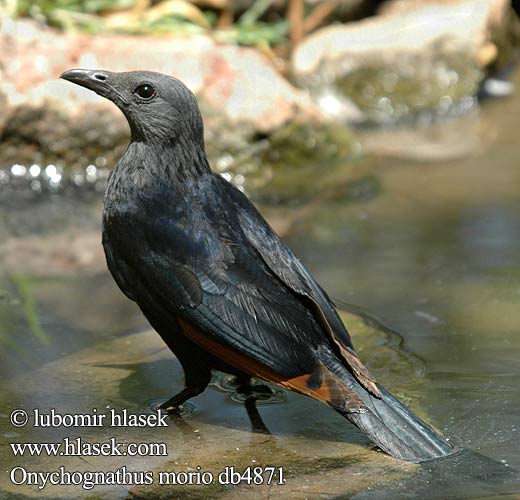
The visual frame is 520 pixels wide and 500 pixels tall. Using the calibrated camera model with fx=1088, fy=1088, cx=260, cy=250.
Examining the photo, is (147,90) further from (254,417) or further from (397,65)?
(397,65)

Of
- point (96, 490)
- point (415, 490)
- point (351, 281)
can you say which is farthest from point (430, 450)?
point (351, 281)

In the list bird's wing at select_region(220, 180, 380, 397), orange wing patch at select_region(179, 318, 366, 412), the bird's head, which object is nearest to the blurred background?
orange wing patch at select_region(179, 318, 366, 412)

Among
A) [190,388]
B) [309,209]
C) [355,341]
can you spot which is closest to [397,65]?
[309,209]

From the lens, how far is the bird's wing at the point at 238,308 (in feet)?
12.4

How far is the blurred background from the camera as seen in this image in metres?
3.89

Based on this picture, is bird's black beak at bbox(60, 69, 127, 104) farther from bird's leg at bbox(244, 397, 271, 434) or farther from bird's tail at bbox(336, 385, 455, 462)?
bird's tail at bbox(336, 385, 455, 462)

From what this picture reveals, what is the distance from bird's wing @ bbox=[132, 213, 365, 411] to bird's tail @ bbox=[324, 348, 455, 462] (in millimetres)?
32

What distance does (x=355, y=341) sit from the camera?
4809 mm

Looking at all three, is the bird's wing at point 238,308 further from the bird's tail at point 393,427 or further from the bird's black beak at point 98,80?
the bird's black beak at point 98,80

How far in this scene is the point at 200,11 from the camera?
9.96 metres

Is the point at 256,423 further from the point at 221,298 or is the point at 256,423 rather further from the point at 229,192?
the point at 229,192

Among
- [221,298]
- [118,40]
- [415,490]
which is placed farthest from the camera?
[118,40]

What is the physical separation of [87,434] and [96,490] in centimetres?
43

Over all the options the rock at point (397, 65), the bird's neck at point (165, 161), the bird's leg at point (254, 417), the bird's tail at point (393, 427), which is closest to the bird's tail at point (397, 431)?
the bird's tail at point (393, 427)
